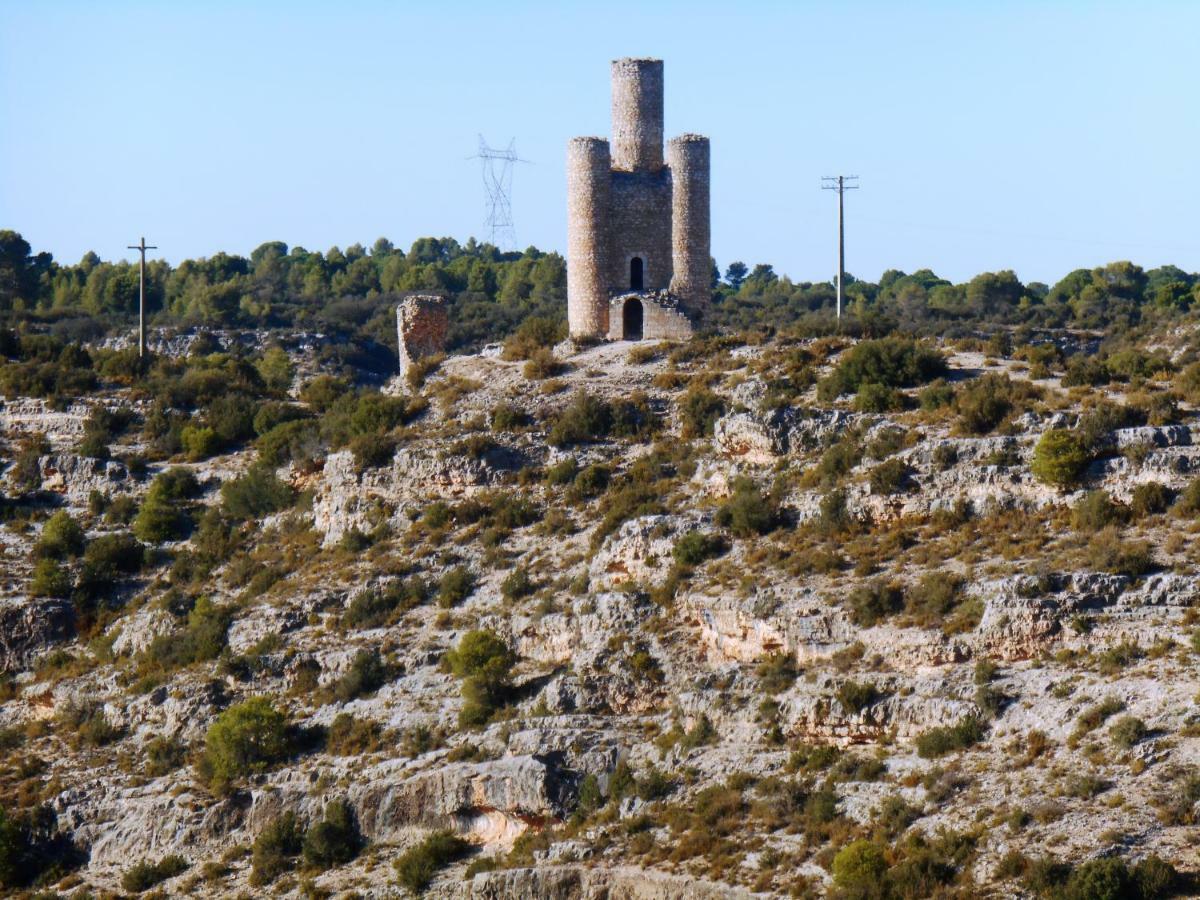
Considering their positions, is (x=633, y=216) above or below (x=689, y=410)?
above

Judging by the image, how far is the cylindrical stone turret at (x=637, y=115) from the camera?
2589 inches

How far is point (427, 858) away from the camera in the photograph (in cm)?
4628

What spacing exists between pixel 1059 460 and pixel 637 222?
66.1 feet

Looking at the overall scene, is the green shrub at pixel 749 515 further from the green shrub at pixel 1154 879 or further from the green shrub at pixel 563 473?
the green shrub at pixel 1154 879

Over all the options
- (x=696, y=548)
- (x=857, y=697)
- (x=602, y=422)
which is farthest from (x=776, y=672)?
(x=602, y=422)

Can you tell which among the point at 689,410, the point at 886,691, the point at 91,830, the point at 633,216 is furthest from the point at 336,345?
the point at 886,691

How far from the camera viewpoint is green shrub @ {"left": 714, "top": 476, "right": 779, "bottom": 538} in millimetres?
52031

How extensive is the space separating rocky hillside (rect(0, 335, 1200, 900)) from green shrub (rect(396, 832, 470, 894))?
0.10 meters

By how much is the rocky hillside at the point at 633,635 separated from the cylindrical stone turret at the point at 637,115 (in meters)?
5.34

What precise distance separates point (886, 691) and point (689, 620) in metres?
Answer: 6.43

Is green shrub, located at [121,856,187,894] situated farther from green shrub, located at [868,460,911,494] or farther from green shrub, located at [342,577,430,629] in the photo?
green shrub, located at [868,460,911,494]

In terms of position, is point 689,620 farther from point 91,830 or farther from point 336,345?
point 336,345

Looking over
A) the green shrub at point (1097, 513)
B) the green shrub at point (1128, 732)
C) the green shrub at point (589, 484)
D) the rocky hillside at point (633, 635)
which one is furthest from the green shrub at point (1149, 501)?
the green shrub at point (589, 484)

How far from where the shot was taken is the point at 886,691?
4478 centimetres
